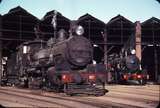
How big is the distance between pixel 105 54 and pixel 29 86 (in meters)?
15.6

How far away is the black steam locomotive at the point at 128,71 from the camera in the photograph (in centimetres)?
3027

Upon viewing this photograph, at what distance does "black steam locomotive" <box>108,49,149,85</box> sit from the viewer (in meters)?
30.3

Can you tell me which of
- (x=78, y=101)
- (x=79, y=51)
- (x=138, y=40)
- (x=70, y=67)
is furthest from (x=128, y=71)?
(x=78, y=101)

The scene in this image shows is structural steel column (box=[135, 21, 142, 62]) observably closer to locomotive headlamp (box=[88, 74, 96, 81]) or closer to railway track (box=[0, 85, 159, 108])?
locomotive headlamp (box=[88, 74, 96, 81])

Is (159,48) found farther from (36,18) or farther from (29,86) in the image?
(29,86)

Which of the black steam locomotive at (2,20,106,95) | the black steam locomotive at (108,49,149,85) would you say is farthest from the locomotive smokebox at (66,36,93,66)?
the black steam locomotive at (108,49,149,85)

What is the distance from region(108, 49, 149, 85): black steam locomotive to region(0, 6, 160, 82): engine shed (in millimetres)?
3570

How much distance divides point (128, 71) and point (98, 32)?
32.9 ft

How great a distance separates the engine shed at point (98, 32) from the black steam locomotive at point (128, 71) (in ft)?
11.7

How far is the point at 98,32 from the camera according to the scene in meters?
39.7

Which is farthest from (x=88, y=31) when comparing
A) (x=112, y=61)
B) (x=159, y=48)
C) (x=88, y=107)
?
(x=88, y=107)

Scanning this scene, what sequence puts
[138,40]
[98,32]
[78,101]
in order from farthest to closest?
[98,32] < [138,40] < [78,101]

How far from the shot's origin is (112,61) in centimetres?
3422

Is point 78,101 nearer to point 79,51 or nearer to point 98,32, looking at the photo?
point 79,51
